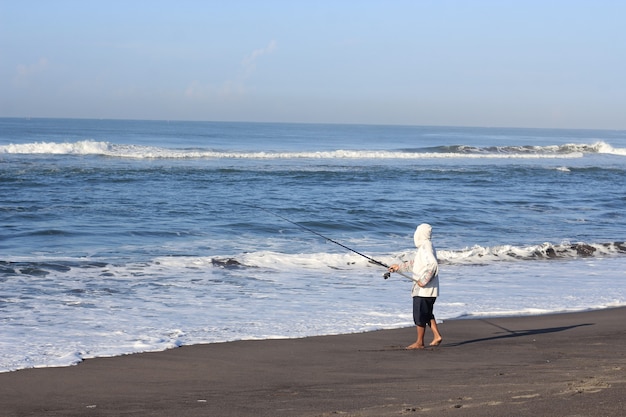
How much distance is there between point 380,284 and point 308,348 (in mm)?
4121

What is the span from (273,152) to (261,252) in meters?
32.1

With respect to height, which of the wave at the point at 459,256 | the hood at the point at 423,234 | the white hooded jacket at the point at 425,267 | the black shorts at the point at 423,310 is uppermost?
the hood at the point at 423,234

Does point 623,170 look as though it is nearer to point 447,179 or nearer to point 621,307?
point 447,179

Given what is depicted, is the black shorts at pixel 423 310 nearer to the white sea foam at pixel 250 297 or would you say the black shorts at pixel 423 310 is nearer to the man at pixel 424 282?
the man at pixel 424 282

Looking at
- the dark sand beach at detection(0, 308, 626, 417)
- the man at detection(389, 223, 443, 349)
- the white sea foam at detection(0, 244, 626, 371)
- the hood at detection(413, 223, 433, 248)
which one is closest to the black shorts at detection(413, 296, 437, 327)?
the man at detection(389, 223, 443, 349)

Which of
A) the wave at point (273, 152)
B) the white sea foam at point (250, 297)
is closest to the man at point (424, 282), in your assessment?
the white sea foam at point (250, 297)

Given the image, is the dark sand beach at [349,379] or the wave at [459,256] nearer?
the dark sand beach at [349,379]

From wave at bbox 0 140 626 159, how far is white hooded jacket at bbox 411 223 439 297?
29.9 meters

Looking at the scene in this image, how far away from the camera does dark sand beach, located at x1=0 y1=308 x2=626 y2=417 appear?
486 cm

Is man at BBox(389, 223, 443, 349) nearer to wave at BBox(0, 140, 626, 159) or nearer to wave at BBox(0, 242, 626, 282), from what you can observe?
wave at BBox(0, 242, 626, 282)

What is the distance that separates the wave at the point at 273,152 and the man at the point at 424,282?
29865mm

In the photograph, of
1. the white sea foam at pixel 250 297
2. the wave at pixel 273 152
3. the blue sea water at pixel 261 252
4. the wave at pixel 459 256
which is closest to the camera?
the white sea foam at pixel 250 297

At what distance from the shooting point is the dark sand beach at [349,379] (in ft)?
15.9

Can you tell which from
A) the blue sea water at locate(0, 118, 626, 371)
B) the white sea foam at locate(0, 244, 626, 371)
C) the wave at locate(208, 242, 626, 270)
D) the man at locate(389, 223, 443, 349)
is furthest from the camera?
the wave at locate(208, 242, 626, 270)
